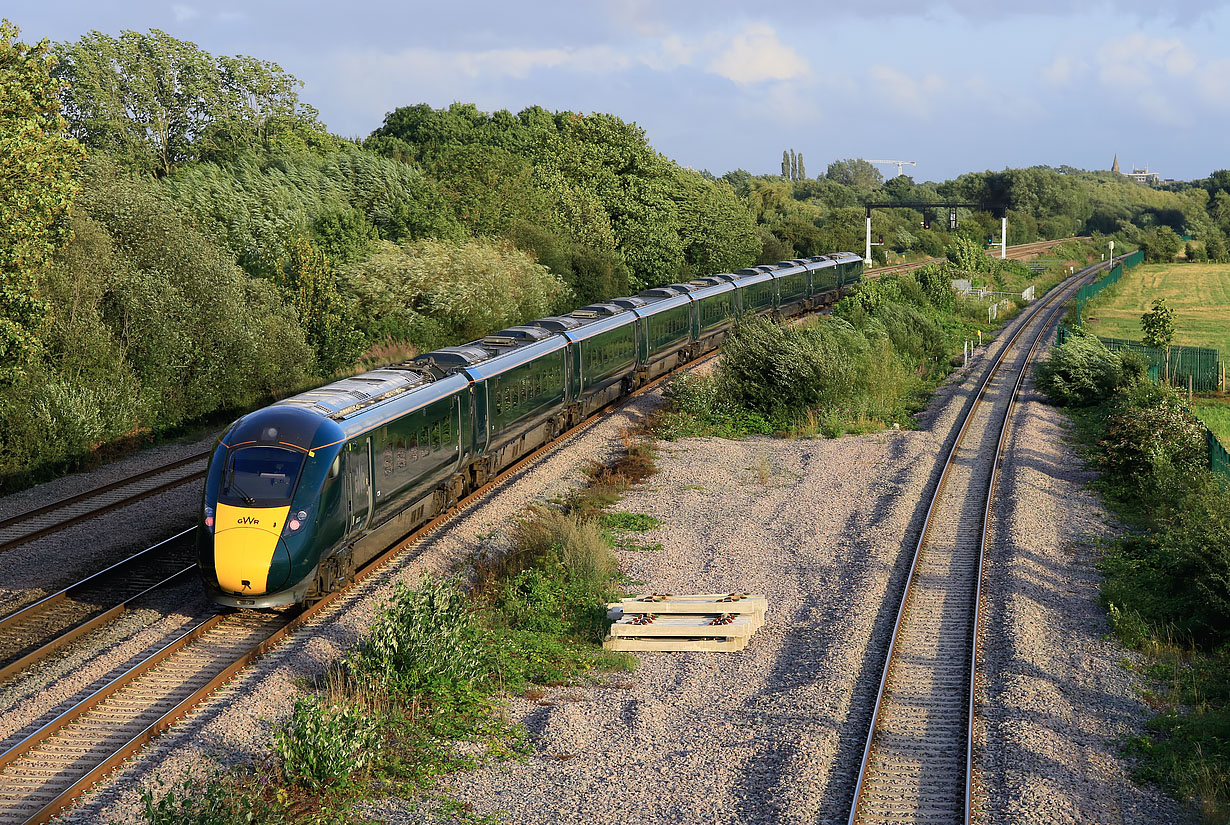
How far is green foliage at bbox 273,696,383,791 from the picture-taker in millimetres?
10211

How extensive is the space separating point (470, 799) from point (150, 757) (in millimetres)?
3540

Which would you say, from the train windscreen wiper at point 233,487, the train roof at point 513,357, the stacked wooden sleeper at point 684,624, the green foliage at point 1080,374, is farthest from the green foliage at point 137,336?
the green foliage at point 1080,374

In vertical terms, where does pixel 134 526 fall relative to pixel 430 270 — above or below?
below

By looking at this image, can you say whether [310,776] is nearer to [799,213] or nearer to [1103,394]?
[1103,394]

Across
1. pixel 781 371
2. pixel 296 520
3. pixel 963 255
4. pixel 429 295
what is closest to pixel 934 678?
pixel 296 520

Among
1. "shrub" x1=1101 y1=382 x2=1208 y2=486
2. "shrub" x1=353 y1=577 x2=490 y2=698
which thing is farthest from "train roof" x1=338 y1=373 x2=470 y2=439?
"shrub" x1=1101 y1=382 x2=1208 y2=486

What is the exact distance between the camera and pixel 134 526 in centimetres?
1953

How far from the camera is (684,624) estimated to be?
14.7 meters

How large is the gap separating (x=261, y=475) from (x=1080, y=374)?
87.4 ft

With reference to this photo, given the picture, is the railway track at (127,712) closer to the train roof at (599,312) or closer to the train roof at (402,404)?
the train roof at (402,404)

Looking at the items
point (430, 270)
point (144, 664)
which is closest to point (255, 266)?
point (430, 270)

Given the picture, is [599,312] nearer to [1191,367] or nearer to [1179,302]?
[1191,367]

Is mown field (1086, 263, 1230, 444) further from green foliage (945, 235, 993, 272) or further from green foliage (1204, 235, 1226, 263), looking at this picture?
green foliage (945, 235, 993, 272)

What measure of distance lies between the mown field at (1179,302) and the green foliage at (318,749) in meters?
45.1
